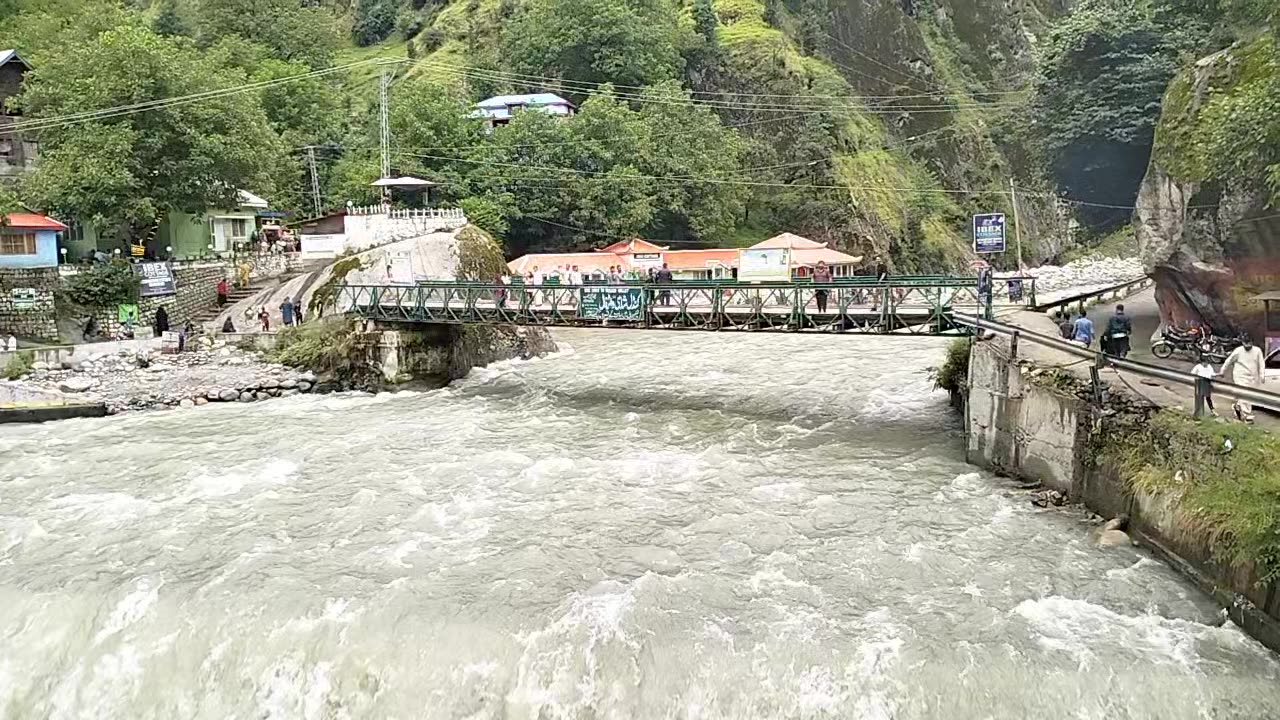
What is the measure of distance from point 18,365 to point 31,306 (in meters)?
4.92

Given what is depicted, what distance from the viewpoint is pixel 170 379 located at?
3125 cm

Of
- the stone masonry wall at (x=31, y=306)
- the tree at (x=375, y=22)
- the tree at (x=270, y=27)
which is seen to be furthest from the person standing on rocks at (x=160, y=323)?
the tree at (x=375, y=22)

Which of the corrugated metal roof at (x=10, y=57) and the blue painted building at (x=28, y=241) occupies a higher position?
the corrugated metal roof at (x=10, y=57)

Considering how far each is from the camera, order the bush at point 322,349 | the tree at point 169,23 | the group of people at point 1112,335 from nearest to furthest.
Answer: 1. the group of people at point 1112,335
2. the bush at point 322,349
3. the tree at point 169,23

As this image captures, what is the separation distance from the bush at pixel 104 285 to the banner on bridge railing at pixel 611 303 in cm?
1893

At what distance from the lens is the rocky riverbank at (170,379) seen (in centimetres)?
2964

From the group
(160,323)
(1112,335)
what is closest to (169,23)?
(160,323)

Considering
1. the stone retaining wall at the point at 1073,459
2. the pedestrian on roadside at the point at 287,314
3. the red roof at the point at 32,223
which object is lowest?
the stone retaining wall at the point at 1073,459

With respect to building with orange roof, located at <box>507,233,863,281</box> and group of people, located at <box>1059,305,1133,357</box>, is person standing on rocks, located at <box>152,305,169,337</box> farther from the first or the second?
group of people, located at <box>1059,305,1133,357</box>

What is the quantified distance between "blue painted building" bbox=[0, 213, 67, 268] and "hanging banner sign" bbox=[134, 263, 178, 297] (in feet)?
10.1

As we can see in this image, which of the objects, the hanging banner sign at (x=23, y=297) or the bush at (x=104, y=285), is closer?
the hanging banner sign at (x=23, y=297)

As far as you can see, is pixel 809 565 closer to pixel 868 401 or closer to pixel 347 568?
pixel 347 568

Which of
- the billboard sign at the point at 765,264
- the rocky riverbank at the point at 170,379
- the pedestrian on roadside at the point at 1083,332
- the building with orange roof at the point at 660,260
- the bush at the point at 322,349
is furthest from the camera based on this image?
the building with orange roof at the point at 660,260

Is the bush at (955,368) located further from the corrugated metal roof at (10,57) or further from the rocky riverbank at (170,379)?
the corrugated metal roof at (10,57)
